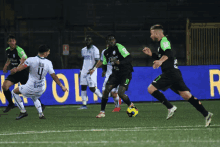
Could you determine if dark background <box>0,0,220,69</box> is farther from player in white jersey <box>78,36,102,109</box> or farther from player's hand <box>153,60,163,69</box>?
player's hand <box>153,60,163,69</box>

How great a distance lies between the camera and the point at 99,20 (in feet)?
70.4

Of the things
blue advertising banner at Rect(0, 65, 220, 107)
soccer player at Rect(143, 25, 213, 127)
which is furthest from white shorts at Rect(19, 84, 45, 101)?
blue advertising banner at Rect(0, 65, 220, 107)

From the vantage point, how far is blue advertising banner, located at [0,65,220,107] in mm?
13697

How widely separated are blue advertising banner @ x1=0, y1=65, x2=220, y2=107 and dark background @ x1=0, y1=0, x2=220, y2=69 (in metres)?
6.93

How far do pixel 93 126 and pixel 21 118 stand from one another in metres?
2.65

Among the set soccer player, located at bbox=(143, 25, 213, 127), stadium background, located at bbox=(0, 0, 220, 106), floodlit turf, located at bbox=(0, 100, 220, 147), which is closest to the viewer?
floodlit turf, located at bbox=(0, 100, 220, 147)

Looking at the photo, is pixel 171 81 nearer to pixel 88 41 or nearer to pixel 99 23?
pixel 88 41

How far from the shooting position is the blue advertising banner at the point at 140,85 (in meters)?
13.7

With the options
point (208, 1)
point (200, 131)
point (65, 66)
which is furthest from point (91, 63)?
point (208, 1)

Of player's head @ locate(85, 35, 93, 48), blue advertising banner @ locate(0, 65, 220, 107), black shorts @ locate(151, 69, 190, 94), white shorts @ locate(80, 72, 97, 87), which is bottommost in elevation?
blue advertising banner @ locate(0, 65, 220, 107)

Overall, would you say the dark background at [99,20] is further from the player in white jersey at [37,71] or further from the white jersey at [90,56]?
the player in white jersey at [37,71]

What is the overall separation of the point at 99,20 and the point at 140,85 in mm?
8230

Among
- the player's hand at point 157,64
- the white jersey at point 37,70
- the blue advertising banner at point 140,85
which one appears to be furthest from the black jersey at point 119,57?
the blue advertising banner at point 140,85

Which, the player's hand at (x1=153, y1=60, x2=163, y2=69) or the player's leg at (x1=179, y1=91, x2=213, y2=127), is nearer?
the player's leg at (x1=179, y1=91, x2=213, y2=127)
